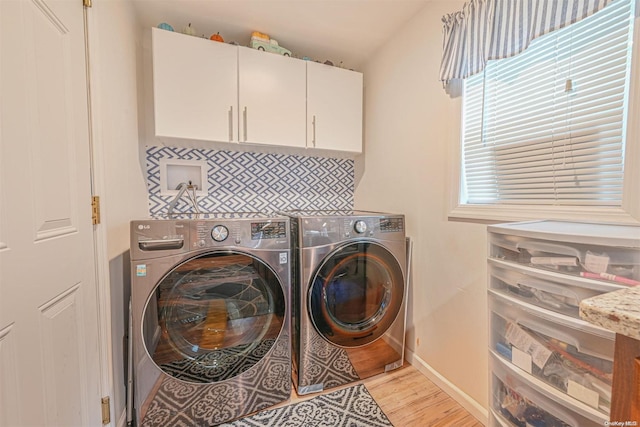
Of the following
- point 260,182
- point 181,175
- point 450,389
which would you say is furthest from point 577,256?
point 181,175

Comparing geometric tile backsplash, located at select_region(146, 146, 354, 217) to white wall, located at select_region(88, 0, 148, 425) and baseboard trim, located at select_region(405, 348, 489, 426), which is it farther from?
baseboard trim, located at select_region(405, 348, 489, 426)

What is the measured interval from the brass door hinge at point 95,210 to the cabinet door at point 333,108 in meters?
1.29

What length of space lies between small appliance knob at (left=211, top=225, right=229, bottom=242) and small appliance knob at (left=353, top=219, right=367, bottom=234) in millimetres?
715

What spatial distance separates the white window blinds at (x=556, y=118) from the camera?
3.03 ft

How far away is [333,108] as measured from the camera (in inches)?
77.9

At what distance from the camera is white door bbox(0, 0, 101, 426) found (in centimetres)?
65

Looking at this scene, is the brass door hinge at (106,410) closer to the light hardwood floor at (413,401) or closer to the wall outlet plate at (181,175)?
the light hardwood floor at (413,401)

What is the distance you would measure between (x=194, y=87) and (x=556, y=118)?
190 centimetres

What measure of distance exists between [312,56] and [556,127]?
1.75 metres

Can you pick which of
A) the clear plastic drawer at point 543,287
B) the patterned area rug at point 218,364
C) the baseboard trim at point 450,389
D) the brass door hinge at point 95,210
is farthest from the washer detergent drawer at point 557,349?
the brass door hinge at point 95,210

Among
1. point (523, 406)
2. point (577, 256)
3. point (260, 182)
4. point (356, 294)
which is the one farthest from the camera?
point (260, 182)

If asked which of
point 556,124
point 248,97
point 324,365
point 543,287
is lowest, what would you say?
point 324,365

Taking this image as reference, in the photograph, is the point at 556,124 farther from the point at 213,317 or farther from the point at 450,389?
the point at 213,317

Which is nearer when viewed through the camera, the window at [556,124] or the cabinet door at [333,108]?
the window at [556,124]
